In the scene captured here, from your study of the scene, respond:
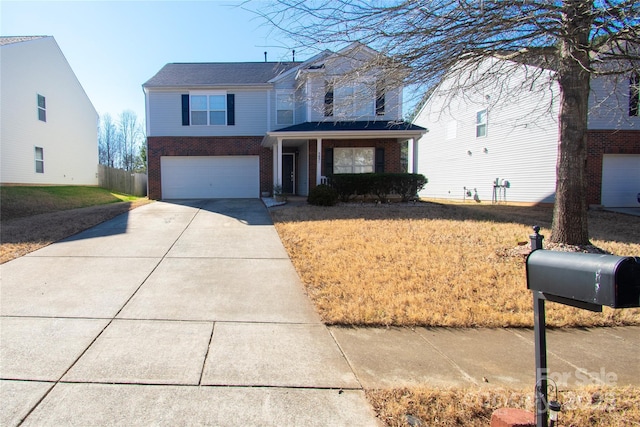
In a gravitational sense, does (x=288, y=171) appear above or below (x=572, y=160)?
above

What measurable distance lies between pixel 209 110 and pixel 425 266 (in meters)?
14.7

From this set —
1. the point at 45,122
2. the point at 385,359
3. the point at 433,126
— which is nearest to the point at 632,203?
the point at 433,126

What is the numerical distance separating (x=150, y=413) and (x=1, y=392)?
1.22 m

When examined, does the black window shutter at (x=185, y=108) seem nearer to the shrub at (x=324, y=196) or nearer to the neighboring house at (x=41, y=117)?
the neighboring house at (x=41, y=117)

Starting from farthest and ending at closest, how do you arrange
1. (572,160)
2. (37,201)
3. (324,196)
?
(37,201) → (324,196) → (572,160)

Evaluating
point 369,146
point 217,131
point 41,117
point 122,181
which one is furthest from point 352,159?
point 122,181

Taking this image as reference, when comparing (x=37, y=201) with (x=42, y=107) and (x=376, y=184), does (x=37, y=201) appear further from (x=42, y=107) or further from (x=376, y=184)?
(x=376, y=184)

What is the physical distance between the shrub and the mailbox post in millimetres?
11139

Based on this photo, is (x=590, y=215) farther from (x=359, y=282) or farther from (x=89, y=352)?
(x=89, y=352)

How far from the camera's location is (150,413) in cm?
260

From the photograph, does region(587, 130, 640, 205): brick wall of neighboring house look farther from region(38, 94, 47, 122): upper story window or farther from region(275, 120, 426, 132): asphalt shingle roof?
region(38, 94, 47, 122): upper story window

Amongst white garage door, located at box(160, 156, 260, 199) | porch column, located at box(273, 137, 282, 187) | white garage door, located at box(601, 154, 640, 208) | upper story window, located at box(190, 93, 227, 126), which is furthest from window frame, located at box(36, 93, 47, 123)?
white garage door, located at box(601, 154, 640, 208)

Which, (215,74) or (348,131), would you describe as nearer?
(348,131)

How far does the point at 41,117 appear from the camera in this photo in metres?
19.5
